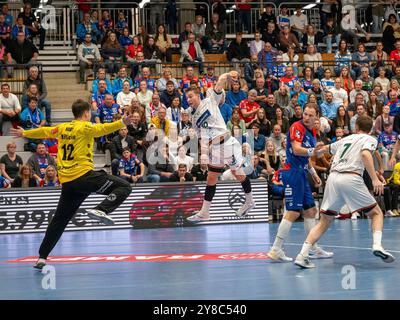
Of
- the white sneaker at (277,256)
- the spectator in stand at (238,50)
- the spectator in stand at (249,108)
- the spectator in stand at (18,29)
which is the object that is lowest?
A: the white sneaker at (277,256)

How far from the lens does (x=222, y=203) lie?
20.7 m

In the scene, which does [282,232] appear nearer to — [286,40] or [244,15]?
[286,40]

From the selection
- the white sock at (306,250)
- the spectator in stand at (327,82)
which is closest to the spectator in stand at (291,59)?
the spectator in stand at (327,82)

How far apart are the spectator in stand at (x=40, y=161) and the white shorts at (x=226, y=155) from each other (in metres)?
6.82

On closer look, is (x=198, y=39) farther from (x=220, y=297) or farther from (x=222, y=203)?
(x=220, y=297)

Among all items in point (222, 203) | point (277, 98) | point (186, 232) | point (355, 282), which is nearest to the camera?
point (355, 282)

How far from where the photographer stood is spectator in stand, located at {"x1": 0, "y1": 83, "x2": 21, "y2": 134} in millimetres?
22375

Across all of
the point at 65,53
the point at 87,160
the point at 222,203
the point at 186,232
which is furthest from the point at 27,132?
the point at 65,53

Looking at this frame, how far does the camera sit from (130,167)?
70.1ft

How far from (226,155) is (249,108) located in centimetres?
867

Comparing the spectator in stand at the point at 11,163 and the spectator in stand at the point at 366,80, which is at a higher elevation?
the spectator in stand at the point at 366,80

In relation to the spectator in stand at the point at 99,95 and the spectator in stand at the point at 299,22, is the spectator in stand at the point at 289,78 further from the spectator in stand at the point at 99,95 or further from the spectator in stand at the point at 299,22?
the spectator in stand at the point at 99,95

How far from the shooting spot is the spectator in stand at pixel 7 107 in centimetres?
2238
